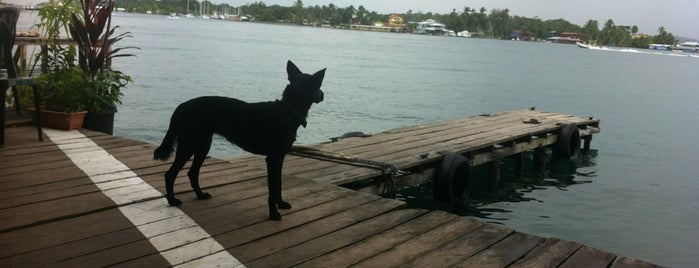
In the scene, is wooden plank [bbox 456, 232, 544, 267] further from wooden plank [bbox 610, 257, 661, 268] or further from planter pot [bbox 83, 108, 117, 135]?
planter pot [bbox 83, 108, 117, 135]

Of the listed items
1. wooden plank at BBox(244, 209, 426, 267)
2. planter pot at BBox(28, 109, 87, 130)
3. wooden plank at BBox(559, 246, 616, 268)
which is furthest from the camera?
planter pot at BBox(28, 109, 87, 130)

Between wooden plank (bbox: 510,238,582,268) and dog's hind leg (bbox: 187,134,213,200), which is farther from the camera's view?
dog's hind leg (bbox: 187,134,213,200)

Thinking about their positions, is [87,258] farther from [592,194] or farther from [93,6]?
[592,194]

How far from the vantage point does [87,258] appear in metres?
3.31

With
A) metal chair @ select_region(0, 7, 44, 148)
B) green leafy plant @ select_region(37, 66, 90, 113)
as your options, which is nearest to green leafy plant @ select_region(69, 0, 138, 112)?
green leafy plant @ select_region(37, 66, 90, 113)

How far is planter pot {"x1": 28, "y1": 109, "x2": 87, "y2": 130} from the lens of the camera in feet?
23.0

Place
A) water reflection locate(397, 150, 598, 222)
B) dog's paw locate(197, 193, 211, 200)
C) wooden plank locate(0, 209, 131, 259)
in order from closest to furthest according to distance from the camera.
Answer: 1. wooden plank locate(0, 209, 131, 259)
2. dog's paw locate(197, 193, 211, 200)
3. water reflection locate(397, 150, 598, 222)

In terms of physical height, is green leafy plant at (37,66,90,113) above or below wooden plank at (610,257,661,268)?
above

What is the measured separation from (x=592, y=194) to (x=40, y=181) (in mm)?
11018

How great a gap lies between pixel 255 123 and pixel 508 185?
9.15 meters

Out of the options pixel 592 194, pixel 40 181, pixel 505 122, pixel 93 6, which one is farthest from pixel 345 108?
pixel 40 181

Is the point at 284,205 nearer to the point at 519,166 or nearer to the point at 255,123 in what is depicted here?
the point at 255,123

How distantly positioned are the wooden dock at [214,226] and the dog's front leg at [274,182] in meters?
0.12

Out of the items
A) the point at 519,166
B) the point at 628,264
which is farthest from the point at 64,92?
the point at 519,166
